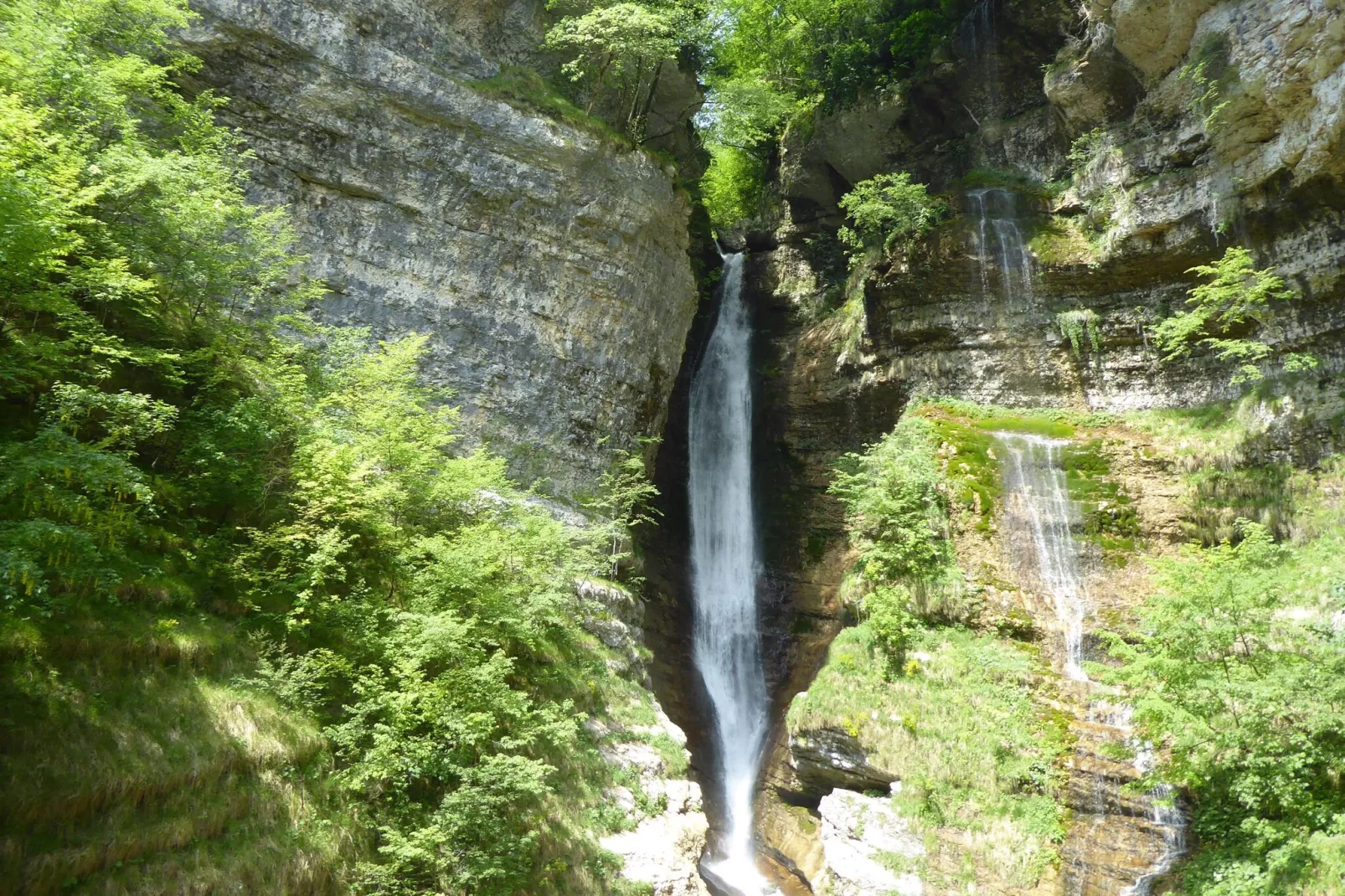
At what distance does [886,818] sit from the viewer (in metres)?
12.0

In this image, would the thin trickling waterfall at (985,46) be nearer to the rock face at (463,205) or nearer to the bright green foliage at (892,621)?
the rock face at (463,205)

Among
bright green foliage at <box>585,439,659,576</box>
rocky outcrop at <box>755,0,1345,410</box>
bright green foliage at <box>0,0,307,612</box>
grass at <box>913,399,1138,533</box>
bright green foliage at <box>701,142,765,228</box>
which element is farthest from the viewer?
bright green foliage at <box>701,142,765,228</box>

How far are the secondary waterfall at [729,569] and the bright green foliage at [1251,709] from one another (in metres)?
7.84

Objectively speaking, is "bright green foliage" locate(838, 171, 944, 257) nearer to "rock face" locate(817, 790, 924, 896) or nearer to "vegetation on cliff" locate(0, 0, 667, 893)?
"vegetation on cliff" locate(0, 0, 667, 893)

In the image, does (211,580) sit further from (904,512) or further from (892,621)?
(904,512)

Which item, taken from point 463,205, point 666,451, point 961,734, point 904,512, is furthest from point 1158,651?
point 463,205

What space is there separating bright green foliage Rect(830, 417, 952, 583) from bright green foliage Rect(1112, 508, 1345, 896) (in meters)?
4.56

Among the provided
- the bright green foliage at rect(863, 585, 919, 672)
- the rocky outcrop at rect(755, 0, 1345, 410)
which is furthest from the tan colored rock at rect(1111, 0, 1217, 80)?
the bright green foliage at rect(863, 585, 919, 672)

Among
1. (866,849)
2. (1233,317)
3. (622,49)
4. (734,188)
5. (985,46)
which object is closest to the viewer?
(866,849)

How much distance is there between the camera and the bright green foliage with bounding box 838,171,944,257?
61.9 feet

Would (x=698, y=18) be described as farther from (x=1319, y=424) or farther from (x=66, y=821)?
(x=66, y=821)

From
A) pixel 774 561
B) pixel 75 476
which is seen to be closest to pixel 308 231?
pixel 75 476

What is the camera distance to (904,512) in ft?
A: 51.4

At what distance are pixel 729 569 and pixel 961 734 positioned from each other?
29.0ft
